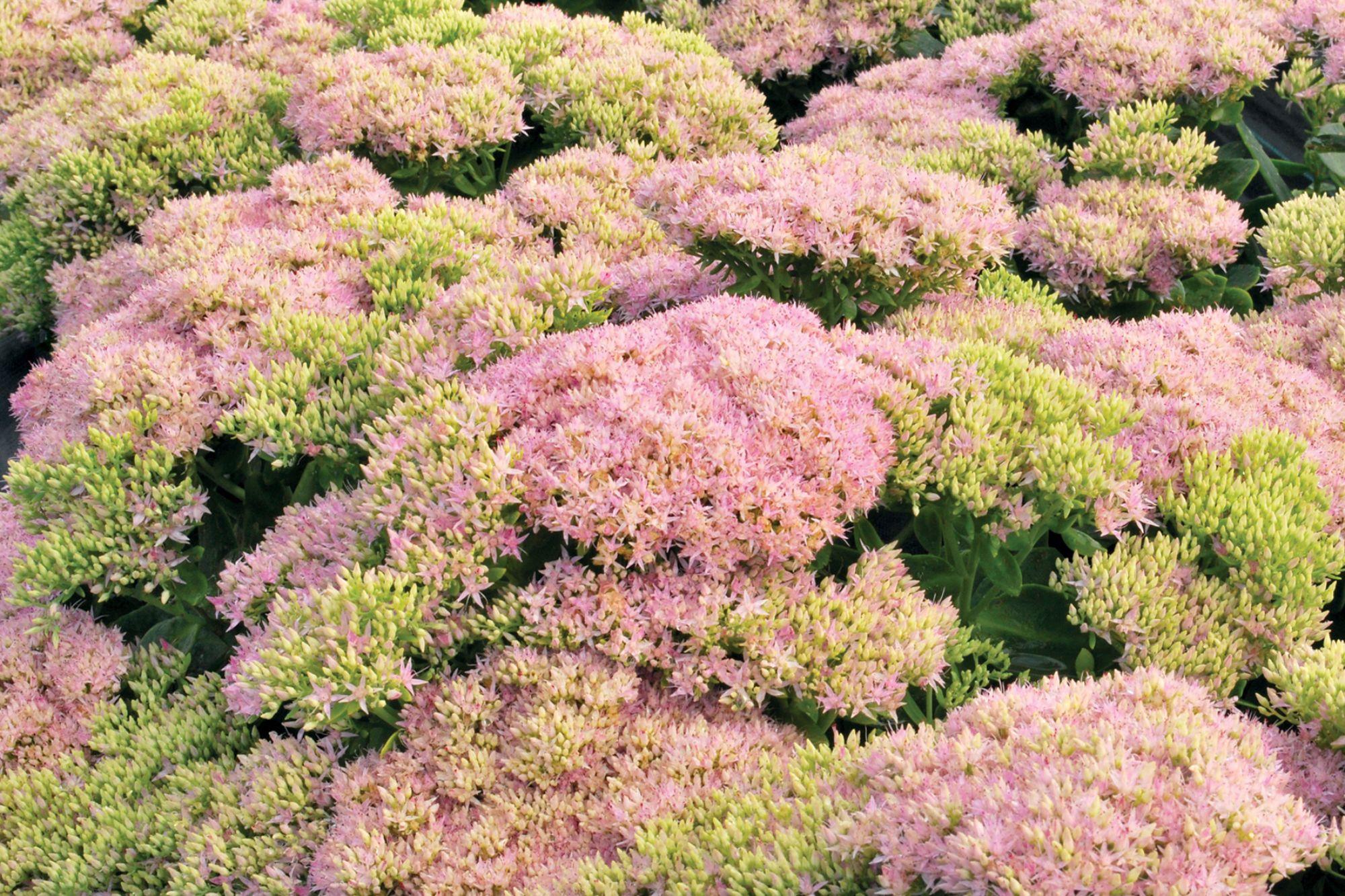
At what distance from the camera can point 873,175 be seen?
465 cm

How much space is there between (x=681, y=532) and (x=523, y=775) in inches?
33.4

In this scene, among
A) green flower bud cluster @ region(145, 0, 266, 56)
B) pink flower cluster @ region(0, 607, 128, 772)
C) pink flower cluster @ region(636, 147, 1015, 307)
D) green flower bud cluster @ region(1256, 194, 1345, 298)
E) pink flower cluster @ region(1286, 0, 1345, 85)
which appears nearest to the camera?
pink flower cluster @ region(0, 607, 128, 772)

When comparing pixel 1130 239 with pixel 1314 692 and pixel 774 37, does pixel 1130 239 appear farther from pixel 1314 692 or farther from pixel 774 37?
pixel 774 37

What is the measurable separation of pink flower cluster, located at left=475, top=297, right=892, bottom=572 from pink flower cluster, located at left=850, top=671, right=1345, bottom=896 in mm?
781

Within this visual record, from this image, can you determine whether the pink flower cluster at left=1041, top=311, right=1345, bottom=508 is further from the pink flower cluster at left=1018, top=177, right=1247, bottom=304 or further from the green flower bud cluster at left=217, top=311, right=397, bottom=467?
the green flower bud cluster at left=217, top=311, right=397, bottom=467

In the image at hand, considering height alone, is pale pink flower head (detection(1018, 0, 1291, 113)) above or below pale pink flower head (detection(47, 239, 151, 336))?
above

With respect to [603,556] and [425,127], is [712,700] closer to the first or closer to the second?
[603,556]

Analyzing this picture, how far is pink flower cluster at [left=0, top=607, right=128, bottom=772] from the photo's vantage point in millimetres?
4047

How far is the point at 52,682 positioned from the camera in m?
4.20

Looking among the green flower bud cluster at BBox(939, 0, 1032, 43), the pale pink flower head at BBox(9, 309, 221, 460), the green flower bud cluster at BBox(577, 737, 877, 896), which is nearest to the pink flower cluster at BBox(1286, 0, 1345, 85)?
the green flower bud cluster at BBox(939, 0, 1032, 43)

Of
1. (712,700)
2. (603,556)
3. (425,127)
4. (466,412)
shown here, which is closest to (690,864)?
(712,700)

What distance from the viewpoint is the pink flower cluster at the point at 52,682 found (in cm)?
405

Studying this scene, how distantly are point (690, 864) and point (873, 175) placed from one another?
296cm

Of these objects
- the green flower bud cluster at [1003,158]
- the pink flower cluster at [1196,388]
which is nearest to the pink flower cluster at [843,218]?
the pink flower cluster at [1196,388]
